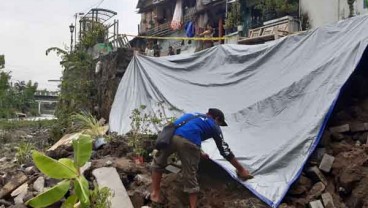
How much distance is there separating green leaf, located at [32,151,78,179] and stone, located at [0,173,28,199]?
2.31 meters

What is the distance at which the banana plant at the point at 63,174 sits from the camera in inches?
170

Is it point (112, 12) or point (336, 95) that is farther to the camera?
point (112, 12)

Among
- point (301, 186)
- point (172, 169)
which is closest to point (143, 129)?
point (172, 169)

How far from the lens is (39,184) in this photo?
6188 millimetres

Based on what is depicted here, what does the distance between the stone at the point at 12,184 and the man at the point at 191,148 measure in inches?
86.2

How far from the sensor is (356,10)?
11211 millimetres

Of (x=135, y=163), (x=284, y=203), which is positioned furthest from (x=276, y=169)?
(x=135, y=163)

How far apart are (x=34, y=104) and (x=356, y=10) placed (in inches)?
1152

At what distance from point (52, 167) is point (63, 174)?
5.3 inches

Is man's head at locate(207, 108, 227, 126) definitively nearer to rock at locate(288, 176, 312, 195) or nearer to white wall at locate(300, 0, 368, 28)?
rock at locate(288, 176, 312, 195)

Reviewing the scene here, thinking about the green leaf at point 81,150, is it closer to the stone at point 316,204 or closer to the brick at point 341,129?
the stone at point 316,204

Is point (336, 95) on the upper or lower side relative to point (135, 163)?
upper

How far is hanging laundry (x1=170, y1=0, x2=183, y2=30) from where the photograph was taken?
2072cm

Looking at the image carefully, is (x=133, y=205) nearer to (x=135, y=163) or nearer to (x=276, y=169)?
(x=135, y=163)
